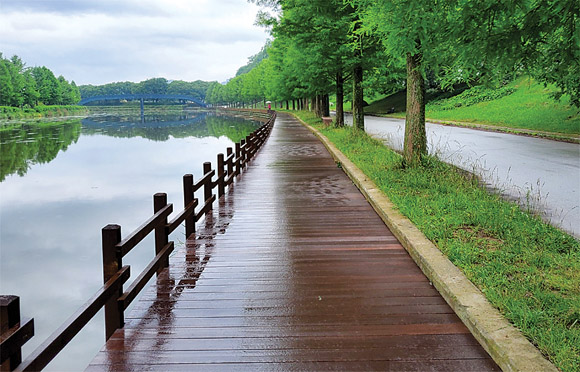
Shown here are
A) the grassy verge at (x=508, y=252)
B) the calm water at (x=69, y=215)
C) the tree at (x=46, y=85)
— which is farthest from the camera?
the tree at (x=46, y=85)

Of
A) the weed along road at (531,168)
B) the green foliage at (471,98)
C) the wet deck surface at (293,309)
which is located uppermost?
the green foliage at (471,98)

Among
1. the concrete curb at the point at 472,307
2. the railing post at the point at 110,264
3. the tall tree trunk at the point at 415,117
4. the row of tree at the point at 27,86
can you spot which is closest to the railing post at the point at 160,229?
the railing post at the point at 110,264

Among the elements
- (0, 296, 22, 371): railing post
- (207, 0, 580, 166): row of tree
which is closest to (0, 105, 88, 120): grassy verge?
(207, 0, 580, 166): row of tree

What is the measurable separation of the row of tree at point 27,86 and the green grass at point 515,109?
7071 centimetres

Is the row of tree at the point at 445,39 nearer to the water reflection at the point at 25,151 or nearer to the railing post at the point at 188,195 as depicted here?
the railing post at the point at 188,195

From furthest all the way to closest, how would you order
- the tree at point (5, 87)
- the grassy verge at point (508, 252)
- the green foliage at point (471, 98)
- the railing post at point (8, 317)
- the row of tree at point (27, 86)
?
the row of tree at point (27, 86)
the tree at point (5, 87)
the green foliage at point (471, 98)
the grassy verge at point (508, 252)
the railing post at point (8, 317)

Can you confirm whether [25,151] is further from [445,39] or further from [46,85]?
[46,85]

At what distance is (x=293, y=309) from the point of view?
514 cm

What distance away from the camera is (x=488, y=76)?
7234 mm

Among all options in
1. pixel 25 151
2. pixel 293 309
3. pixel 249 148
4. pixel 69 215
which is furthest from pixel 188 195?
pixel 25 151

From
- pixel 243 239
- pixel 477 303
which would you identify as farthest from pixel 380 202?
pixel 477 303

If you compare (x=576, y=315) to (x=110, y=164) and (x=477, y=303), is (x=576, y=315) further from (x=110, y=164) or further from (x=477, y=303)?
(x=110, y=164)

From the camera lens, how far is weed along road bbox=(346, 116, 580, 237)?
9.80 metres

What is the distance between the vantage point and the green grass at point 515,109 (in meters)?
30.2
